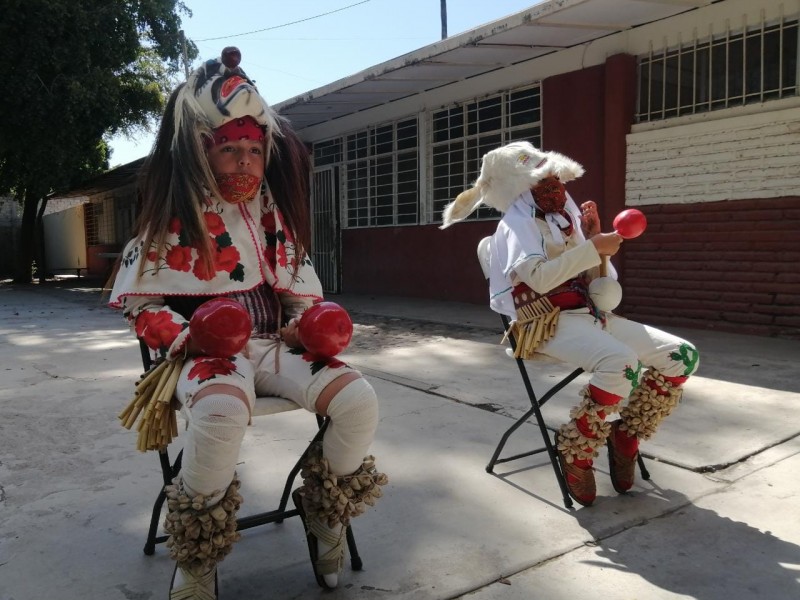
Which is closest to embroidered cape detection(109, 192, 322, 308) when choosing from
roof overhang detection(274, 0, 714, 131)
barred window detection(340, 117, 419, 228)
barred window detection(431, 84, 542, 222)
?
roof overhang detection(274, 0, 714, 131)

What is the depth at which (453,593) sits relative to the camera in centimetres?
193

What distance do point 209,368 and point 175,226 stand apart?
50cm

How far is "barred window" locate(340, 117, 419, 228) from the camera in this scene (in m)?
10.1

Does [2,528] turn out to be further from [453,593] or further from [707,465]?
[707,465]

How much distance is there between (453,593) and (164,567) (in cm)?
91

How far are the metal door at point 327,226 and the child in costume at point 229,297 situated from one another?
9.33 meters

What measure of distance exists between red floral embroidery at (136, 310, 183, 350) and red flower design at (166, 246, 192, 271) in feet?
0.49

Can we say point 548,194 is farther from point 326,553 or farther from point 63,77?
point 63,77

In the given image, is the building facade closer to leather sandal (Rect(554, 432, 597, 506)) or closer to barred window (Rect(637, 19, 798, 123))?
barred window (Rect(637, 19, 798, 123))

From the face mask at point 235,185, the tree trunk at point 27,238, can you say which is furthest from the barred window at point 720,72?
the tree trunk at point 27,238

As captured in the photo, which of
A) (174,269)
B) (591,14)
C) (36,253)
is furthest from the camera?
(36,253)

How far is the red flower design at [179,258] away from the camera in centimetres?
205

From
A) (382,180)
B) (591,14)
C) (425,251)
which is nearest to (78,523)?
(591,14)

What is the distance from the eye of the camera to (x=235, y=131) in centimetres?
214
